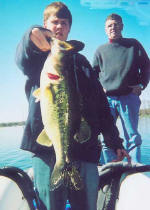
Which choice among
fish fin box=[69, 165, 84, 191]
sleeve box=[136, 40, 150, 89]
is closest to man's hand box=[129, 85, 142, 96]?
sleeve box=[136, 40, 150, 89]

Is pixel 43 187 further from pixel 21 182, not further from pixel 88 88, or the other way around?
pixel 88 88

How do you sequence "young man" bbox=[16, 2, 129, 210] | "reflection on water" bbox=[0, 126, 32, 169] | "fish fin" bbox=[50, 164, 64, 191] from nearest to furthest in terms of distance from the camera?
"fish fin" bbox=[50, 164, 64, 191] → "young man" bbox=[16, 2, 129, 210] → "reflection on water" bbox=[0, 126, 32, 169]

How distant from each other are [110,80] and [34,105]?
2676mm

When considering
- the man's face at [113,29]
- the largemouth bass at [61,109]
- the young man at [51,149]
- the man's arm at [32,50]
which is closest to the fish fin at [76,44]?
the largemouth bass at [61,109]

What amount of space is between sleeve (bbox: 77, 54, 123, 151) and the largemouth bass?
1.41ft

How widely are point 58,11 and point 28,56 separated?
24.3 inches

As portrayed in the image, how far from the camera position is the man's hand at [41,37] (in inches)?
66.9

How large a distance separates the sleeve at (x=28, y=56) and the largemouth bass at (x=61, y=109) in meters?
0.19

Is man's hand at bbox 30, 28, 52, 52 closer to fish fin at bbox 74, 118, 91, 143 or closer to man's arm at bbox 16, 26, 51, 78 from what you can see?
man's arm at bbox 16, 26, 51, 78

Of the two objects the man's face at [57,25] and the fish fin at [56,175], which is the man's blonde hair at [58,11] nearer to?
the man's face at [57,25]

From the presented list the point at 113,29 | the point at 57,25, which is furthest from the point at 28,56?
the point at 113,29

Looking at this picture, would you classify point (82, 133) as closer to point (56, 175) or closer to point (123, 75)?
point (56, 175)

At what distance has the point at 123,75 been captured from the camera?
15.0 ft

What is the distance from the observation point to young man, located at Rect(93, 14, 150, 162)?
4.43 meters
